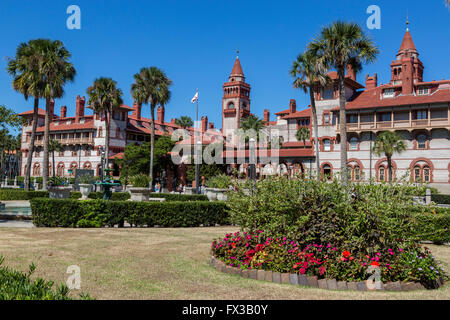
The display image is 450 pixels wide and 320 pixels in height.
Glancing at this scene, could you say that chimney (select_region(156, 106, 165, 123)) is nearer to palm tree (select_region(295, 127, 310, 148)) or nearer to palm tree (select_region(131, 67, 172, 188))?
palm tree (select_region(295, 127, 310, 148))

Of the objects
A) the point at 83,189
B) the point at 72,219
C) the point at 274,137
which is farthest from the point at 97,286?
the point at 274,137

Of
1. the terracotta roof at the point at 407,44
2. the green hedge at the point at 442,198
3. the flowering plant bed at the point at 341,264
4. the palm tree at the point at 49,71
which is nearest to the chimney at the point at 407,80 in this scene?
the terracotta roof at the point at 407,44

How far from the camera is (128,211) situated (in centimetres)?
1555

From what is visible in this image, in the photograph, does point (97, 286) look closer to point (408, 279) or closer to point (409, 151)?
point (408, 279)

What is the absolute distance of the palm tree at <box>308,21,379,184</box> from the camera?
26.2 meters

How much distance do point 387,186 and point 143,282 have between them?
5.61 meters

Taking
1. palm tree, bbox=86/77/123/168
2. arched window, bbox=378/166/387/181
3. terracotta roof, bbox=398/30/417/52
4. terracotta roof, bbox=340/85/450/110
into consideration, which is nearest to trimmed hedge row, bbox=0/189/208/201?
palm tree, bbox=86/77/123/168

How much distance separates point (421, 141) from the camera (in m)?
44.4

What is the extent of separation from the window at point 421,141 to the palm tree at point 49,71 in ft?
124

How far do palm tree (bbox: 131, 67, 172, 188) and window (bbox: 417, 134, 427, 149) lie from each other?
29452mm

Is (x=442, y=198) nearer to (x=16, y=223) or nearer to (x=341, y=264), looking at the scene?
(x=341, y=264)

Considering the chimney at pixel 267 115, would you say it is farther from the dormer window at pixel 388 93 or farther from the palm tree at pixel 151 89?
the palm tree at pixel 151 89

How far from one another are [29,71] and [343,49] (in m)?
25.0
